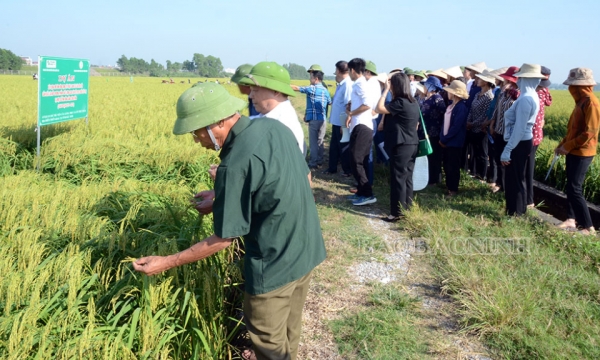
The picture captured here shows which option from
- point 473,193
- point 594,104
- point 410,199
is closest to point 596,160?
point 473,193

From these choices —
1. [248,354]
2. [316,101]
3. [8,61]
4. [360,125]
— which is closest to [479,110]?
[360,125]

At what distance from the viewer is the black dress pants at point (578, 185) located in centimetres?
436

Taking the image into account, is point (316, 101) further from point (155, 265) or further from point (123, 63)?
point (123, 63)

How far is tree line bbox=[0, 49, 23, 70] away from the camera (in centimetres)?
7775

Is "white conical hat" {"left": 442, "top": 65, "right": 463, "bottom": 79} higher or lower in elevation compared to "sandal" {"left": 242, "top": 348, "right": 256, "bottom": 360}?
higher

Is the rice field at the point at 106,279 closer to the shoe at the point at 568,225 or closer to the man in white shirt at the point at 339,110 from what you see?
the man in white shirt at the point at 339,110

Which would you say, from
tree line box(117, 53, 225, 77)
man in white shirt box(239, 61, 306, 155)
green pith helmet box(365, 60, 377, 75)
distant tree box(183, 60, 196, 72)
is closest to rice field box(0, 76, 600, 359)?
man in white shirt box(239, 61, 306, 155)

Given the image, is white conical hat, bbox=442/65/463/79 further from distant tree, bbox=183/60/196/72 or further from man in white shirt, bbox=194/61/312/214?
distant tree, bbox=183/60/196/72

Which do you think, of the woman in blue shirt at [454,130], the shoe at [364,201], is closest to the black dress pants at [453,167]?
Result: the woman in blue shirt at [454,130]

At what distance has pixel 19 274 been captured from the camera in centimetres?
225

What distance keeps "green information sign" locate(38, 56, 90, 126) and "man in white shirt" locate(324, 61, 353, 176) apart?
3.39 metres

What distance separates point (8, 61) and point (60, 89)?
89.5 meters

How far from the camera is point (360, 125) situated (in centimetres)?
520

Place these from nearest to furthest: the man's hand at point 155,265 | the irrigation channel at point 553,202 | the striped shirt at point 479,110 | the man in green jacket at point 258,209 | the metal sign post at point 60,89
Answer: the man in green jacket at point 258,209, the man's hand at point 155,265, the metal sign post at point 60,89, the irrigation channel at point 553,202, the striped shirt at point 479,110
